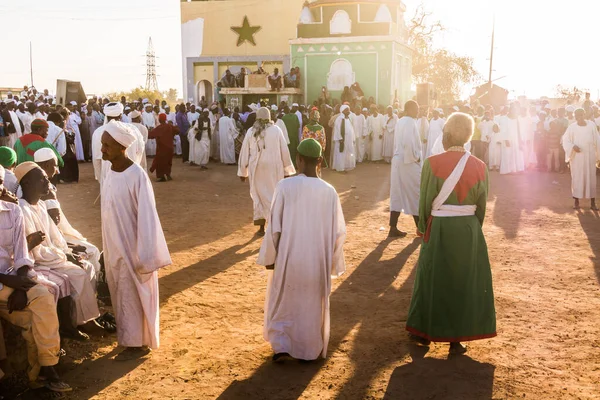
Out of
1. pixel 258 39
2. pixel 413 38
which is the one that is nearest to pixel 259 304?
pixel 258 39

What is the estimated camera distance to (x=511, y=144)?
1568cm

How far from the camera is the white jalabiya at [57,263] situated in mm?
4293

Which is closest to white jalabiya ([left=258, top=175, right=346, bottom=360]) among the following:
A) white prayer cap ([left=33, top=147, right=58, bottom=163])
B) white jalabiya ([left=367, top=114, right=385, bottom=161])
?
white prayer cap ([left=33, top=147, right=58, bottom=163])

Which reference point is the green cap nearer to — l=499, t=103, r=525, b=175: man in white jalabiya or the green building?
l=499, t=103, r=525, b=175: man in white jalabiya

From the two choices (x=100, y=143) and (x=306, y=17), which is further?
(x=306, y=17)

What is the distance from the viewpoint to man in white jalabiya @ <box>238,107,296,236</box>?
8273mm

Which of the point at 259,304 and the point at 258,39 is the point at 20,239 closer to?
the point at 259,304

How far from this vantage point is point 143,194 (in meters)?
4.32

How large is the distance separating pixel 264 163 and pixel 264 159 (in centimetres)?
6

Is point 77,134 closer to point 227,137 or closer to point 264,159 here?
point 227,137

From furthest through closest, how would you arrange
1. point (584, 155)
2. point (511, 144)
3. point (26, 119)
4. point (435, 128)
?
point (511, 144) < point (26, 119) < point (435, 128) < point (584, 155)

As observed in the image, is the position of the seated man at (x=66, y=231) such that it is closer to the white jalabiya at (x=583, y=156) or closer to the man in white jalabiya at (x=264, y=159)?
the man in white jalabiya at (x=264, y=159)

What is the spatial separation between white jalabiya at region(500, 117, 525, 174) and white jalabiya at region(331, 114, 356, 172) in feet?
13.2

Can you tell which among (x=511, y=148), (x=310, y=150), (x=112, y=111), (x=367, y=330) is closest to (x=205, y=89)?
(x=511, y=148)
